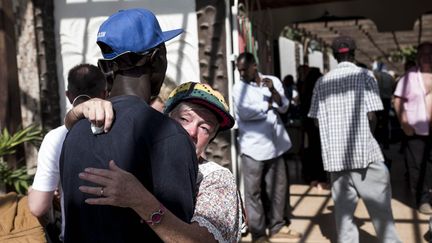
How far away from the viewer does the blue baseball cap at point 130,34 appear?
1.42 m

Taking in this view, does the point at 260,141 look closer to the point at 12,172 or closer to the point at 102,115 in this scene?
the point at 12,172

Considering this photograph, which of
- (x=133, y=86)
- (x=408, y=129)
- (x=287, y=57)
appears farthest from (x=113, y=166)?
(x=287, y=57)

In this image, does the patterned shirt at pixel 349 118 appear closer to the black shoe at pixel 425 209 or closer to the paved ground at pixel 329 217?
the paved ground at pixel 329 217

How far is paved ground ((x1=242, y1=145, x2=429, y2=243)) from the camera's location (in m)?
5.07

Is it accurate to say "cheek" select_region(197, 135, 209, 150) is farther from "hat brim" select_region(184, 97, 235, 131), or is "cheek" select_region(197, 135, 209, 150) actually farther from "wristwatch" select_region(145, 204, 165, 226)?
"wristwatch" select_region(145, 204, 165, 226)

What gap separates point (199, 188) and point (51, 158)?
111 centimetres

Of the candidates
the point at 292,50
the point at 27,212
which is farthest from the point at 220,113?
the point at 292,50

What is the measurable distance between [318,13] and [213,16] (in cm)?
495

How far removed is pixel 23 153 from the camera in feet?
16.0

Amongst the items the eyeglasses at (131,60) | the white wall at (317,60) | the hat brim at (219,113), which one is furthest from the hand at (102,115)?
the white wall at (317,60)

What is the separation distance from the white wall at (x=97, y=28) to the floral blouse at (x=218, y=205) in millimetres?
3386

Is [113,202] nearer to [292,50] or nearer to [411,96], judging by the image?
[411,96]

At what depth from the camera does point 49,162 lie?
2422 mm

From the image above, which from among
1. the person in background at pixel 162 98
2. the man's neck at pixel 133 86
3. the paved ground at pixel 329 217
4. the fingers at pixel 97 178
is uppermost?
the man's neck at pixel 133 86
